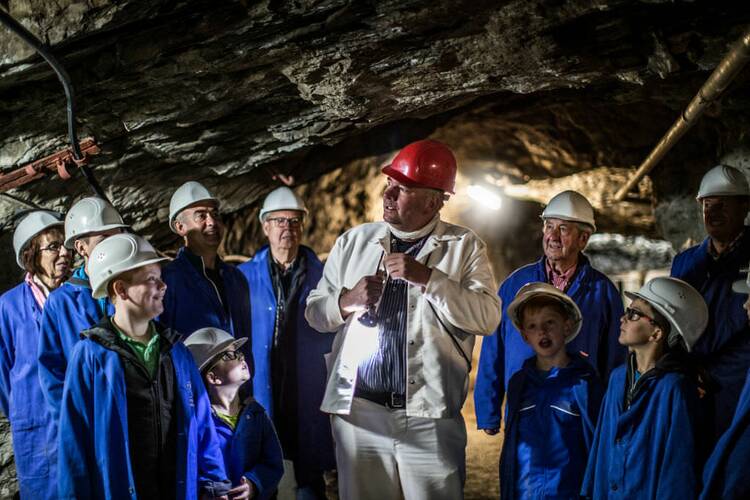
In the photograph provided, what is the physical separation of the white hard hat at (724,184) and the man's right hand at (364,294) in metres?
2.21

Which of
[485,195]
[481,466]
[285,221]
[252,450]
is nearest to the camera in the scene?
[252,450]

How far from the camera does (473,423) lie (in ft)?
24.1

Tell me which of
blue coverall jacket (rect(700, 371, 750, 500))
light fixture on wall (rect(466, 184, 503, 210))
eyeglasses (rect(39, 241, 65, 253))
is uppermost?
light fixture on wall (rect(466, 184, 503, 210))

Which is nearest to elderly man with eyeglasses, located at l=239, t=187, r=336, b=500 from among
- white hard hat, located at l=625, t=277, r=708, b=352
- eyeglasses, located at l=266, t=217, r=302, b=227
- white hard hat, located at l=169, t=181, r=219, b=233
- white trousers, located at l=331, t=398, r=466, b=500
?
eyeglasses, located at l=266, t=217, r=302, b=227

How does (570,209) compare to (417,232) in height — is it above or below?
above

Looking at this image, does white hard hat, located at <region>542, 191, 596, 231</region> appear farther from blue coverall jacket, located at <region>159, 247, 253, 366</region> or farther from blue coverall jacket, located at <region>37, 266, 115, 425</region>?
blue coverall jacket, located at <region>37, 266, 115, 425</region>

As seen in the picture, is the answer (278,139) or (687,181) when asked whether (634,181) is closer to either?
(687,181)

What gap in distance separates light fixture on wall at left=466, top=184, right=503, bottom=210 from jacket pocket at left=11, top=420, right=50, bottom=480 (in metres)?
4.88

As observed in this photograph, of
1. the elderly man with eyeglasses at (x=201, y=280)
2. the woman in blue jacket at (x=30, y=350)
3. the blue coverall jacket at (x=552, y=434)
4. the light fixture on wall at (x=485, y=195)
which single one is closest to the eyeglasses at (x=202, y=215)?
the elderly man with eyeglasses at (x=201, y=280)

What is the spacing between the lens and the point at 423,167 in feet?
9.96

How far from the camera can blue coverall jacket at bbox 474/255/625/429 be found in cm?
346

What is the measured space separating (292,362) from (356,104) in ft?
6.39

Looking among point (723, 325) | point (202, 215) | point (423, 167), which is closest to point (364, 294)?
point (423, 167)

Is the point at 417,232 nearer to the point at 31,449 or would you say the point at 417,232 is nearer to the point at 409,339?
the point at 409,339
